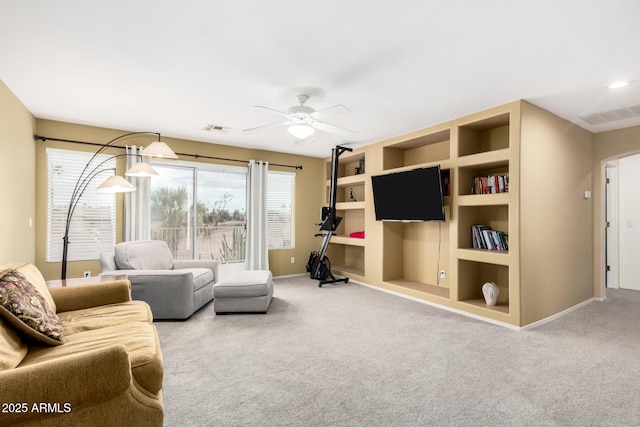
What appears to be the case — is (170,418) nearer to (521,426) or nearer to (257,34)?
(521,426)

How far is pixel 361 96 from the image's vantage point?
338 centimetres


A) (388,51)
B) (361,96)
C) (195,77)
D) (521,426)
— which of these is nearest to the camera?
(521,426)

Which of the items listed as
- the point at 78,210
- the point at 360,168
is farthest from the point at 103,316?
the point at 360,168

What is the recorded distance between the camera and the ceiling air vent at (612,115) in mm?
3633

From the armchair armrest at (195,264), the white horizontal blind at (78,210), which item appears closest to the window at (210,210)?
the white horizontal blind at (78,210)

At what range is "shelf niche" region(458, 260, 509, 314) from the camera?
411 centimetres

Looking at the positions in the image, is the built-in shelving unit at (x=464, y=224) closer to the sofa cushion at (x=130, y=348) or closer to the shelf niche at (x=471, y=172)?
the shelf niche at (x=471, y=172)

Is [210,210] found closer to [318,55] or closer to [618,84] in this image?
[318,55]

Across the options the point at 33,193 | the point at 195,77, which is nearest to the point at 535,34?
the point at 195,77

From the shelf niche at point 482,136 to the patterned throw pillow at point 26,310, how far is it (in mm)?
4261

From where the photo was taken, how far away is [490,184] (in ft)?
12.8

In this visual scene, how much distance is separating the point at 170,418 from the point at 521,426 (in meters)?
2.03

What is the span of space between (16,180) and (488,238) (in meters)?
5.40

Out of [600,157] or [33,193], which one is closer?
[33,193]
